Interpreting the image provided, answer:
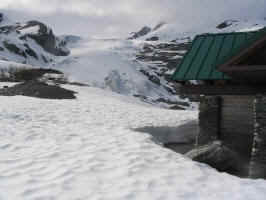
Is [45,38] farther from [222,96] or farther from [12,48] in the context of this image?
[222,96]

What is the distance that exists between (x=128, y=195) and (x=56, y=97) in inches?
659

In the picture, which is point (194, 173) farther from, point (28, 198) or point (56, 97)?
point (56, 97)

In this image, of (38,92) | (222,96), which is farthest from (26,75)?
(222,96)

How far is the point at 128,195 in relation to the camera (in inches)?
201

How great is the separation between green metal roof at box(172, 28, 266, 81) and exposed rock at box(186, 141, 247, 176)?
2.45m

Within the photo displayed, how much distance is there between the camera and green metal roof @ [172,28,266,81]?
33.8 feet

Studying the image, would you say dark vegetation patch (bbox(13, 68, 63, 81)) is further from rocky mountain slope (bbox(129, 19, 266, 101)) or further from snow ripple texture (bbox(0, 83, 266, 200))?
→ rocky mountain slope (bbox(129, 19, 266, 101))

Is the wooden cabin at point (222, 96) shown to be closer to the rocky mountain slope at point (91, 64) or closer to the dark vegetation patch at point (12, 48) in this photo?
the rocky mountain slope at point (91, 64)

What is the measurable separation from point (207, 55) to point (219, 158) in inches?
166

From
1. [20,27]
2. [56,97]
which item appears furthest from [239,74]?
[20,27]

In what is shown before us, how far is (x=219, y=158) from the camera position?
27.6ft

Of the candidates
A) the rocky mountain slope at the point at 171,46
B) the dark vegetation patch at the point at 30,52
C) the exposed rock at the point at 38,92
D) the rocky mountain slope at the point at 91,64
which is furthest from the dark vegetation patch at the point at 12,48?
the exposed rock at the point at 38,92

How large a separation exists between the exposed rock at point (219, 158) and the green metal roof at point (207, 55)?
2.45m

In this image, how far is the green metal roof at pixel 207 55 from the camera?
1029 centimetres
